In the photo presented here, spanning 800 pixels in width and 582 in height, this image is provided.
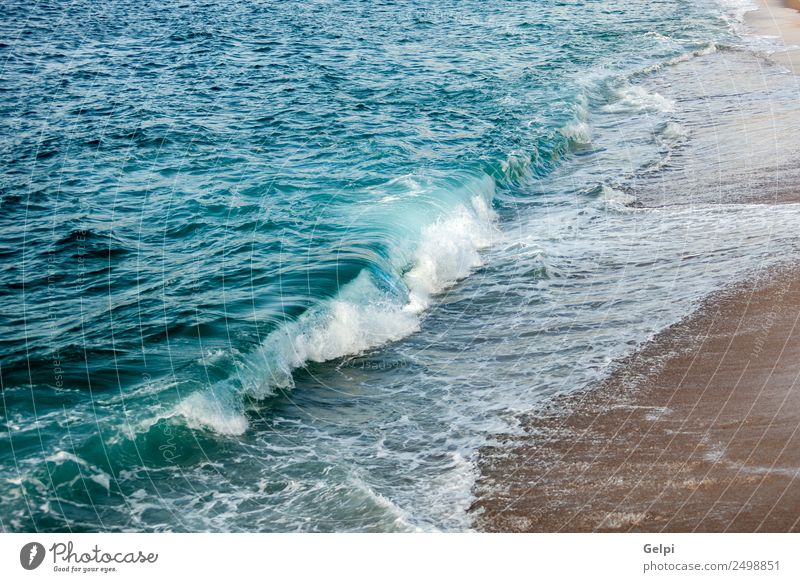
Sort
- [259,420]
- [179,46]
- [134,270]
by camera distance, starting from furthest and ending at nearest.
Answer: [179,46]
[134,270]
[259,420]

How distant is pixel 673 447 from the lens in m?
9.07

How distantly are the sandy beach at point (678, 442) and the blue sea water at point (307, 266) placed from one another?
0.45m

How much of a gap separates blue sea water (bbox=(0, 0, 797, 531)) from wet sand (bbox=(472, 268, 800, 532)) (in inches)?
18.5

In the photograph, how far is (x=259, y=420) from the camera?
1034 centimetres

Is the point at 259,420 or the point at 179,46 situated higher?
the point at 179,46

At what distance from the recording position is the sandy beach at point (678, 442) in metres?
8.10

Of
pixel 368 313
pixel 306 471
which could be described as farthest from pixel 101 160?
pixel 306 471

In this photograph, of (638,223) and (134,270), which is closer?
(134,270)

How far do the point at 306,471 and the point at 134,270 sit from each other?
20.9 feet

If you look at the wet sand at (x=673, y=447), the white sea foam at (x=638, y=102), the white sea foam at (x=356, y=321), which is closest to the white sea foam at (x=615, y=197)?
the white sea foam at (x=356, y=321)

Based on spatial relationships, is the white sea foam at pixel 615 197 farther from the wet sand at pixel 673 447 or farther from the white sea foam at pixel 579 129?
the wet sand at pixel 673 447

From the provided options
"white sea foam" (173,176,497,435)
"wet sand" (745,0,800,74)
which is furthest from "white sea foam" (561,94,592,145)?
"wet sand" (745,0,800,74)

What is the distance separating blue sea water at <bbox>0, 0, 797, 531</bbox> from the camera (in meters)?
9.32

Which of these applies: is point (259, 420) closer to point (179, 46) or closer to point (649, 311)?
point (649, 311)
